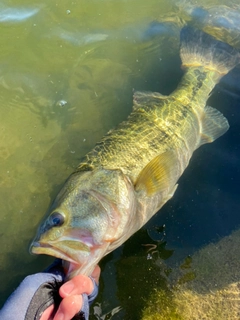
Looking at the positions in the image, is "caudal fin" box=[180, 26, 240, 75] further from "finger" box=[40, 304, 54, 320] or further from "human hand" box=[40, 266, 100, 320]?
"finger" box=[40, 304, 54, 320]

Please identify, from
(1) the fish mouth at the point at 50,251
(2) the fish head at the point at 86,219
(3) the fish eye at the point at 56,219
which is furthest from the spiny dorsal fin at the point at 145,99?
(1) the fish mouth at the point at 50,251

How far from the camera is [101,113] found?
492 cm

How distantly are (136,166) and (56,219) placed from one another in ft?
3.25

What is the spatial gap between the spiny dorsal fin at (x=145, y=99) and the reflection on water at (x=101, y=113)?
58 centimetres

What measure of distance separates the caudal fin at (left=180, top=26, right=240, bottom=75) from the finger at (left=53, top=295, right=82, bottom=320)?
336 cm

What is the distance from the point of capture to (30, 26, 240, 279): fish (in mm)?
2832

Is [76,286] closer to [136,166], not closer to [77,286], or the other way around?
[77,286]

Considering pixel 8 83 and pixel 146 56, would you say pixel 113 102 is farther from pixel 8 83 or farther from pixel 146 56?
pixel 8 83

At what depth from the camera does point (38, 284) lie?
105 inches

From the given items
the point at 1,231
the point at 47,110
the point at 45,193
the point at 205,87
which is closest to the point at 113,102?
the point at 47,110

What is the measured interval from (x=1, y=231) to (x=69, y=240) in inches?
60.2

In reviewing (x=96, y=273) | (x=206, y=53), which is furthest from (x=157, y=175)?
(x=206, y=53)

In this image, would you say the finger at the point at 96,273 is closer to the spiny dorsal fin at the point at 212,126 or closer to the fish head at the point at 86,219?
the fish head at the point at 86,219

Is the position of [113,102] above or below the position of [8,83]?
below
